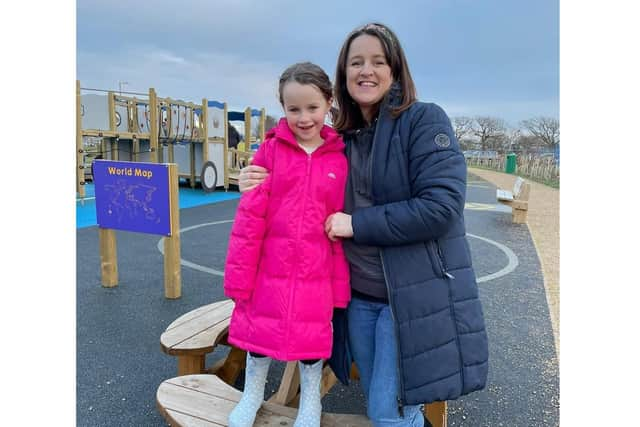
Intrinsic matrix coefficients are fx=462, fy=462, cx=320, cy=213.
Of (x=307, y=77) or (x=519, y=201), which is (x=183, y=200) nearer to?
(x=519, y=201)

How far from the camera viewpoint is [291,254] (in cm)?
158

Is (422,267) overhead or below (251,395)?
overhead

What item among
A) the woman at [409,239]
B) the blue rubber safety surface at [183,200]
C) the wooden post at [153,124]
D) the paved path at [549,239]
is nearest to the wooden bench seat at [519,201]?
the paved path at [549,239]

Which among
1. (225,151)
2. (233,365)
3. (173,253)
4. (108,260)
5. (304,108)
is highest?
(225,151)

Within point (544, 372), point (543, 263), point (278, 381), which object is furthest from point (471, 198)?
point (278, 381)

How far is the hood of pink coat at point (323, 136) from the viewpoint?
161 centimetres

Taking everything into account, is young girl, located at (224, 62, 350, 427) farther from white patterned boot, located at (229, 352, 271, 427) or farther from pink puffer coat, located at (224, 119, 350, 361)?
white patterned boot, located at (229, 352, 271, 427)

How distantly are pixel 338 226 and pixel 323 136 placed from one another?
1.11ft

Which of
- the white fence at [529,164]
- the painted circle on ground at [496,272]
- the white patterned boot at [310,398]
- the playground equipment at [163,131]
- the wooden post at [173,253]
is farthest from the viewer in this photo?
the white fence at [529,164]

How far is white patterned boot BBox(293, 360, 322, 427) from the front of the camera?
5.51 feet

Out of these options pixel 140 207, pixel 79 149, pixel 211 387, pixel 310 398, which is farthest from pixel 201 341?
pixel 79 149

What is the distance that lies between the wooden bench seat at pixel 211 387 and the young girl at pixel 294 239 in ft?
1.18

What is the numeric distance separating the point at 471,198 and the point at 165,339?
10999 millimetres

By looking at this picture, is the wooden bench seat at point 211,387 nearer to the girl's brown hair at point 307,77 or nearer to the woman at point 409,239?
the woman at point 409,239
